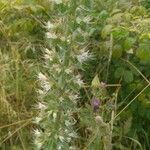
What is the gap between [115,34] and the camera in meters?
3.38

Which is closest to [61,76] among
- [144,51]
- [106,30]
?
[144,51]

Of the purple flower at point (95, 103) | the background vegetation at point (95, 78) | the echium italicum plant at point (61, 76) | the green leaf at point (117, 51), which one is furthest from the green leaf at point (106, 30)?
the echium italicum plant at point (61, 76)

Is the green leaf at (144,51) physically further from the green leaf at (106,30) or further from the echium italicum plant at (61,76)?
the echium italicum plant at (61,76)

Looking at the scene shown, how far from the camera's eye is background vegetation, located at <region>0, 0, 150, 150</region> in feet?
10.5

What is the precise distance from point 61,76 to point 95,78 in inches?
27.1

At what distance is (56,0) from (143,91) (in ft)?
4.64

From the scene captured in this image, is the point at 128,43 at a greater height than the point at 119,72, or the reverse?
the point at 128,43

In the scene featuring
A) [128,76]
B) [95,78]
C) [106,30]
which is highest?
[106,30]

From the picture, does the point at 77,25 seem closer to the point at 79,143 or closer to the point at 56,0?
the point at 56,0

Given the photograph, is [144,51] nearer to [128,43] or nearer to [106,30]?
[128,43]

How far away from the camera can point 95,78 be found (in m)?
2.99

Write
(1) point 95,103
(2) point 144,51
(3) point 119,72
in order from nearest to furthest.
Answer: (1) point 95,103, (2) point 144,51, (3) point 119,72

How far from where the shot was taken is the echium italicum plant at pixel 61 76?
2178mm

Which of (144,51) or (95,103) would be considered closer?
(95,103)
